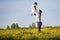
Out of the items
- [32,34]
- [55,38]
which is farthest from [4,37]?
[55,38]

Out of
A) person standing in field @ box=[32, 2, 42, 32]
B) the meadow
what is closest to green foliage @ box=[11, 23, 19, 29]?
the meadow

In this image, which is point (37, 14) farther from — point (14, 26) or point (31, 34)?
point (14, 26)

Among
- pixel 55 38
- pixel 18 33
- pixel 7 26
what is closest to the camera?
pixel 55 38

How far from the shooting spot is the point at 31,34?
10.4 meters

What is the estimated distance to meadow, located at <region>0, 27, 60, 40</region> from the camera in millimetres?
9891

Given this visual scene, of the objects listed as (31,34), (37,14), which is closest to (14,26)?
(37,14)

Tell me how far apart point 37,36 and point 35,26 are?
1799 millimetres

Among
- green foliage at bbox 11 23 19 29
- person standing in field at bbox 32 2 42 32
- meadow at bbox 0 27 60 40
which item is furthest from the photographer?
green foliage at bbox 11 23 19 29

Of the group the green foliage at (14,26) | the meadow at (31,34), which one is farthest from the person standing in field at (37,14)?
the green foliage at (14,26)

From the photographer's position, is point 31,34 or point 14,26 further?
point 14,26

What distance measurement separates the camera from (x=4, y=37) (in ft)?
32.6

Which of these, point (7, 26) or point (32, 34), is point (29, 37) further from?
point (7, 26)

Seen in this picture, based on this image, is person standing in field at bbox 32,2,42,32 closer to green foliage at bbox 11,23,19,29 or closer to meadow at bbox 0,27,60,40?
meadow at bbox 0,27,60,40

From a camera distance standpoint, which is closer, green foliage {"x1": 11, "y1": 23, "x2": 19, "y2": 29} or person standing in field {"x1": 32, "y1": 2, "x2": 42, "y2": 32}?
person standing in field {"x1": 32, "y1": 2, "x2": 42, "y2": 32}
